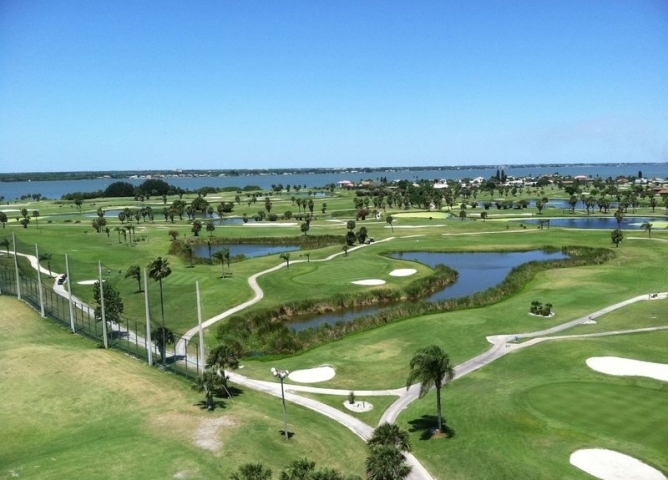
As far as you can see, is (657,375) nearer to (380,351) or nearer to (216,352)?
(380,351)

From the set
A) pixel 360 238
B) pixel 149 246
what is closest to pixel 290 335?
pixel 360 238

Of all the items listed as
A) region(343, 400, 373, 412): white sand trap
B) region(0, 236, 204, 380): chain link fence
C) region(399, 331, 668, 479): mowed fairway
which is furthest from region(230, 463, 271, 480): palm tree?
region(0, 236, 204, 380): chain link fence

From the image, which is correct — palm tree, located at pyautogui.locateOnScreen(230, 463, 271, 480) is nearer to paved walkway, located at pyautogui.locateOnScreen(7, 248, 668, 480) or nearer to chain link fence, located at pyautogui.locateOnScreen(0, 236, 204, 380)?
paved walkway, located at pyautogui.locateOnScreen(7, 248, 668, 480)

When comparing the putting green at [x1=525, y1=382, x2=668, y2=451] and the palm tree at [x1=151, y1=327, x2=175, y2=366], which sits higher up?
the palm tree at [x1=151, y1=327, x2=175, y2=366]

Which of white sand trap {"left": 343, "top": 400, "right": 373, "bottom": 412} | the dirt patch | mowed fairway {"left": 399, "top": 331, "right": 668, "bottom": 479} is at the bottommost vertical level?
white sand trap {"left": 343, "top": 400, "right": 373, "bottom": 412}

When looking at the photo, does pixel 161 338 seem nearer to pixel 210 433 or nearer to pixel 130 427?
pixel 130 427

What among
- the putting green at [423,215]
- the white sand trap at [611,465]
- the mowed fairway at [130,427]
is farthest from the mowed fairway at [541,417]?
the putting green at [423,215]
